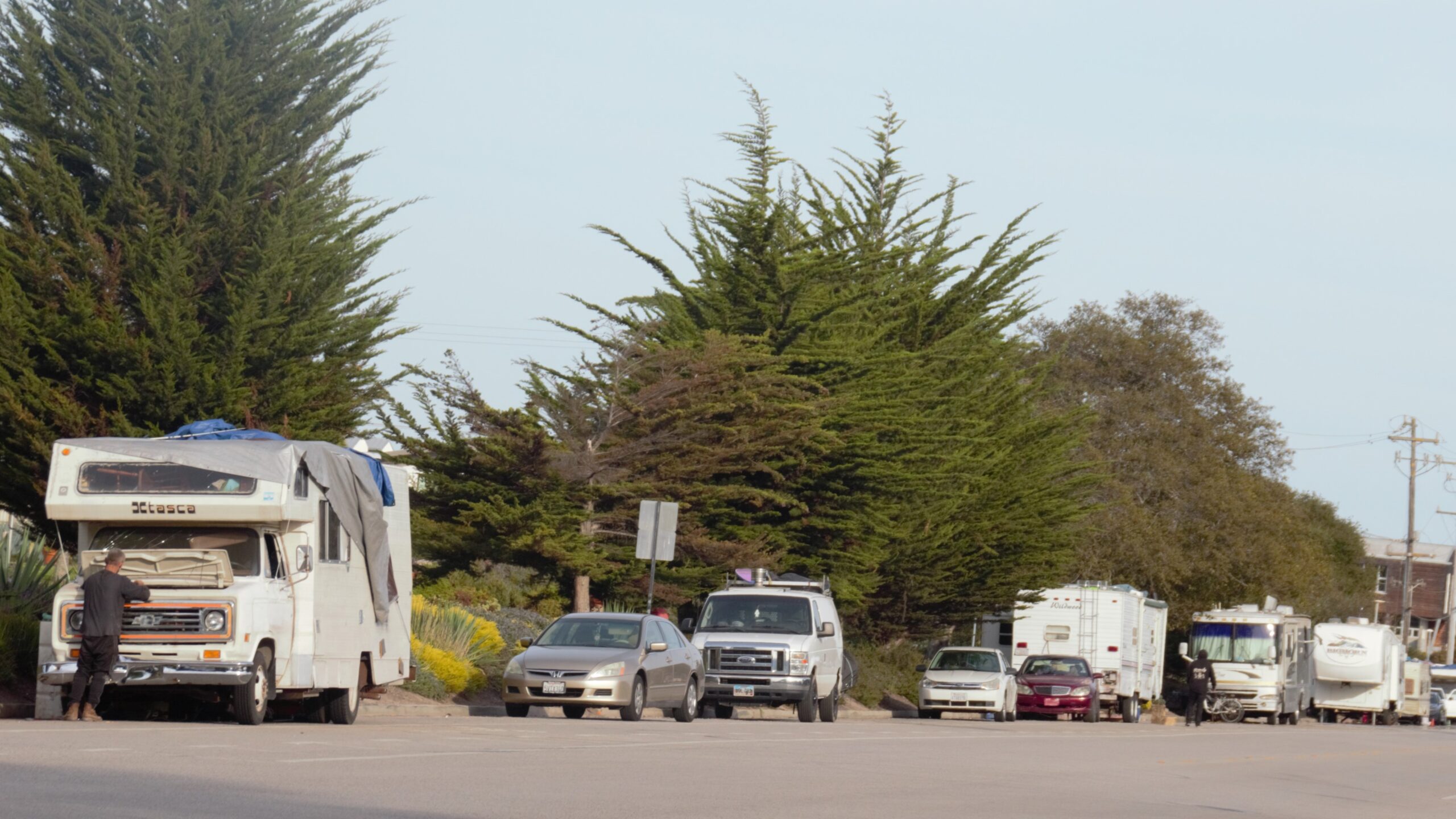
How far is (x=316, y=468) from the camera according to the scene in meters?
18.0

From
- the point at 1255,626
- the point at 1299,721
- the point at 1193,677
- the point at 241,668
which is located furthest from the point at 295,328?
the point at 1299,721

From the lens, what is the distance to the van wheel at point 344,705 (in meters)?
19.2

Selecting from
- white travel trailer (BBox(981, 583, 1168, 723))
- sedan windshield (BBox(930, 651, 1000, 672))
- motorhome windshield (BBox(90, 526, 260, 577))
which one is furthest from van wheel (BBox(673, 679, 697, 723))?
white travel trailer (BBox(981, 583, 1168, 723))

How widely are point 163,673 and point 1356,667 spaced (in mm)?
46832

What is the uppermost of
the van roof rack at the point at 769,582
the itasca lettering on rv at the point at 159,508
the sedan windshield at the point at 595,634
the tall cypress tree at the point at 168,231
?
the tall cypress tree at the point at 168,231

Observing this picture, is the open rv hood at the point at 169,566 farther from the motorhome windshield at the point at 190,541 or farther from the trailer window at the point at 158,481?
the trailer window at the point at 158,481

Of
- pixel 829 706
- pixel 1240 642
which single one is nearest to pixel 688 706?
pixel 829 706

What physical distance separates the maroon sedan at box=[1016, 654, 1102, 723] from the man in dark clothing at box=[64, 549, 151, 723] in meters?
26.5

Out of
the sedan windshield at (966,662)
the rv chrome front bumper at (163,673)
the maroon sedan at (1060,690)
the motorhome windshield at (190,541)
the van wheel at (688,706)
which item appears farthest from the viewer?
the maroon sedan at (1060,690)

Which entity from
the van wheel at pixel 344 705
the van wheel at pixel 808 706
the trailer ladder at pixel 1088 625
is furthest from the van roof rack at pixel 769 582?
the trailer ladder at pixel 1088 625

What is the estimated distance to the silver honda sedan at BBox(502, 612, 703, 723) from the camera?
2250 centimetres

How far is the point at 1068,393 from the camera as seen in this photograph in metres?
63.8

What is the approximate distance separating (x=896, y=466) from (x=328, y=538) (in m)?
19.3

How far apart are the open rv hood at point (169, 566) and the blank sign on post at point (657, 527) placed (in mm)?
9372
